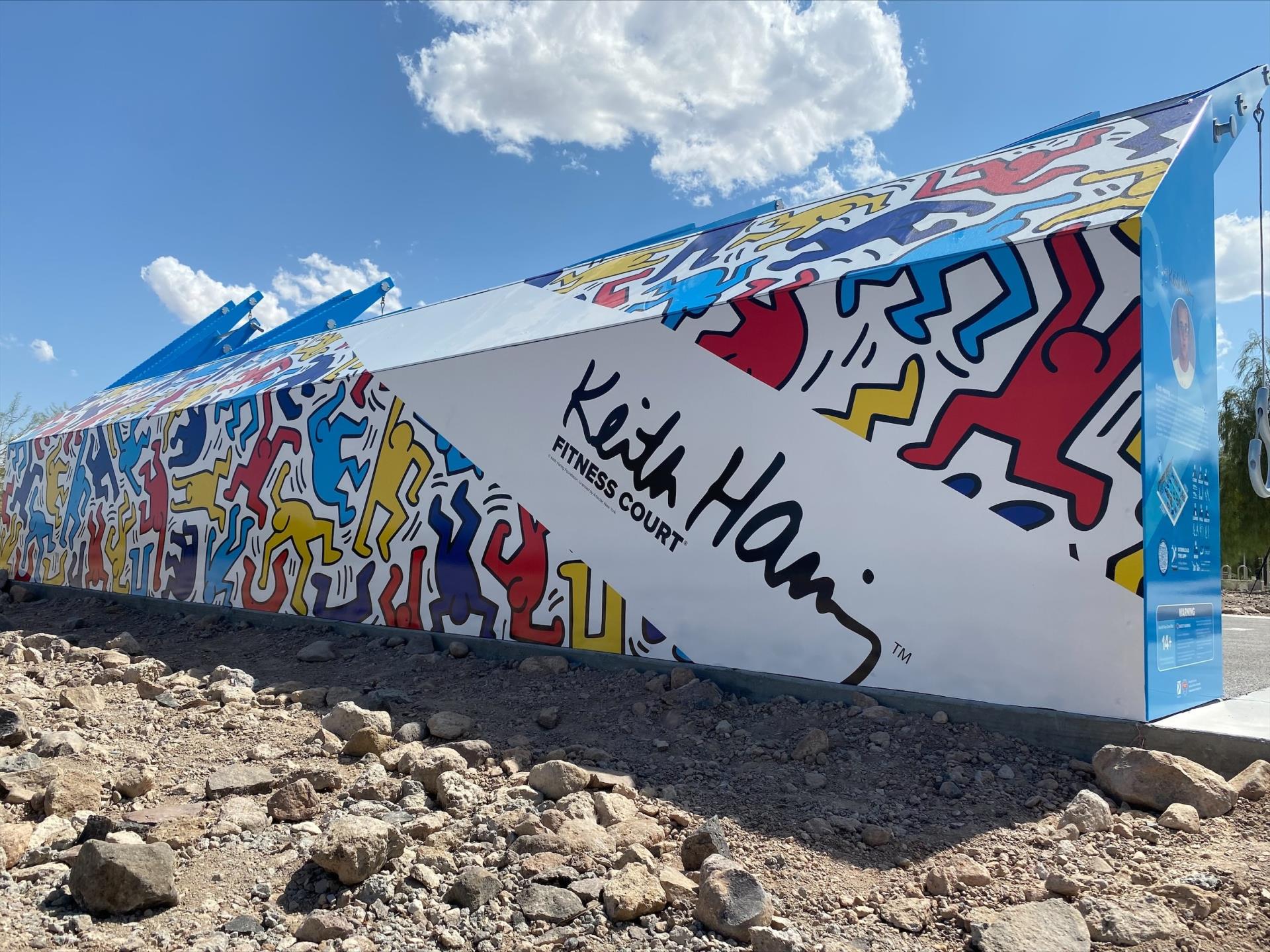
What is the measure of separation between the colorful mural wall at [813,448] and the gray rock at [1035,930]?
1963mm

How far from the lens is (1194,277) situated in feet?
19.4

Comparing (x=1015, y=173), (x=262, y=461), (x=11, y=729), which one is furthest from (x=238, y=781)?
(x=262, y=461)

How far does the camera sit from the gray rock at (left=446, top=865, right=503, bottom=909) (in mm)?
3477

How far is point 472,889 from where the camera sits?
350cm

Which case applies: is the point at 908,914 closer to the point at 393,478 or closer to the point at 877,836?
the point at 877,836

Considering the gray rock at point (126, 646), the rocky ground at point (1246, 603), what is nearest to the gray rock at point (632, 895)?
the gray rock at point (126, 646)

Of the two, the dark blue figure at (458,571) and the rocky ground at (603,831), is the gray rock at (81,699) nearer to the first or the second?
the rocky ground at (603,831)

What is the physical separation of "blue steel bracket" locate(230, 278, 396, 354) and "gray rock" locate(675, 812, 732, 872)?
40.7 feet

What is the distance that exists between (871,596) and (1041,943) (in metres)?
2.80

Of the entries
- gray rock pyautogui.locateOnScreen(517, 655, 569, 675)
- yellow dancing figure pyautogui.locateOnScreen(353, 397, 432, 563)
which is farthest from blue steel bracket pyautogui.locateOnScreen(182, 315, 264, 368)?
gray rock pyautogui.locateOnScreen(517, 655, 569, 675)

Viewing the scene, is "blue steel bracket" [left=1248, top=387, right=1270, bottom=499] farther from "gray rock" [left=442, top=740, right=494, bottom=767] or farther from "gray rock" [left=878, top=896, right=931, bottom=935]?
"gray rock" [left=442, top=740, right=494, bottom=767]

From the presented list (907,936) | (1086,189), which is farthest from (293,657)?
(1086,189)

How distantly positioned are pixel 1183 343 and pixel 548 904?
4950 mm

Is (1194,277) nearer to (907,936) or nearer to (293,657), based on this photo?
(907,936)
